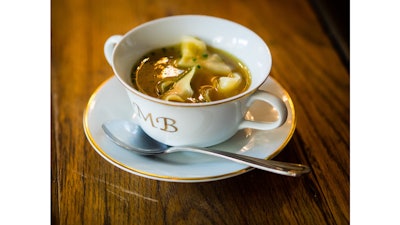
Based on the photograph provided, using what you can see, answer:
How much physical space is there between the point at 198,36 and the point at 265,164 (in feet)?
1.35

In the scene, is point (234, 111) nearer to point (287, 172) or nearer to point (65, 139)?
point (287, 172)

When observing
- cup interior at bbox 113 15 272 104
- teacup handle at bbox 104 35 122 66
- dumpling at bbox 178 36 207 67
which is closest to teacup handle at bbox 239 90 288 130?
cup interior at bbox 113 15 272 104

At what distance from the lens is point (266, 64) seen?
92 cm

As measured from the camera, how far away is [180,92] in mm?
913

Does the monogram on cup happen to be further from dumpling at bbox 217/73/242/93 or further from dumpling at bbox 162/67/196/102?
dumpling at bbox 217/73/242/93

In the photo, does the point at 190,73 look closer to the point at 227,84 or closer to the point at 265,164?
the point at 227,84

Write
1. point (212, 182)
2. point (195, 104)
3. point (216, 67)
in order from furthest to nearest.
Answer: point (216, 67) < point (212, 182) < point (195, 104)

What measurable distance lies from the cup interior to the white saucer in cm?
9

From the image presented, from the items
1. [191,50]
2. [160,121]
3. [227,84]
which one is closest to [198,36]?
[191,50]

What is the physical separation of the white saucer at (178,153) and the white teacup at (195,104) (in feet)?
0.11

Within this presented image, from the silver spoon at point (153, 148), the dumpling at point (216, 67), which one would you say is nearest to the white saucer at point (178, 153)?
the silver spoon at point (153, 148)

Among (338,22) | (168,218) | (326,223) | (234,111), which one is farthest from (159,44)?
(338,22)

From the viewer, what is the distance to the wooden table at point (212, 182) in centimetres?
83

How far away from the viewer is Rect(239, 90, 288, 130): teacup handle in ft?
2.73
